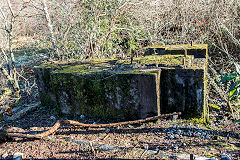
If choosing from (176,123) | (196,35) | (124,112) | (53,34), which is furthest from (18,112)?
(196,35)

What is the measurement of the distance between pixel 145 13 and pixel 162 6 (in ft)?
2.30

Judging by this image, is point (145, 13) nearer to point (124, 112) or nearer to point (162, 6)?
point (162, 6)

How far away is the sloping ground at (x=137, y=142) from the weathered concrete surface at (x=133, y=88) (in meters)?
0.29

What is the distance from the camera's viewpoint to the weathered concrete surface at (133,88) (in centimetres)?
298

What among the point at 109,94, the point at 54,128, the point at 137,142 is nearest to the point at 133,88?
the point at 109,94

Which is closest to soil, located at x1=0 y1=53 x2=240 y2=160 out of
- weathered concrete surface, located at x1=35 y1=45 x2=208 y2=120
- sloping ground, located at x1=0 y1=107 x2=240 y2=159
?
sloping ground, located at x1=0 y1=107 x2=240 y2=159

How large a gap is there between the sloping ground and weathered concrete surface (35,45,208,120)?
29cm

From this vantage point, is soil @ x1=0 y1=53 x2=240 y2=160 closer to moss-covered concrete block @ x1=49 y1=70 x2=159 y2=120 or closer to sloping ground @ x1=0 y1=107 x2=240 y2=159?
sloping ground @ x1=0 y1=107 x2=240 y2=159

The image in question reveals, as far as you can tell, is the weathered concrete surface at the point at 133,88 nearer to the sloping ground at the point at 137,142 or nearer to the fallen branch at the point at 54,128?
the fallen branch at the point at 54,128

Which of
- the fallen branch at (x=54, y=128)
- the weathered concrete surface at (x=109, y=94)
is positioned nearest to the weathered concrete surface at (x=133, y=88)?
the weathered concrete surface at (x=109, y=94)

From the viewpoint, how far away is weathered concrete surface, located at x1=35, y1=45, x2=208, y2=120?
2977 millimetres

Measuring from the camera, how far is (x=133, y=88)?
→ 10.1ft

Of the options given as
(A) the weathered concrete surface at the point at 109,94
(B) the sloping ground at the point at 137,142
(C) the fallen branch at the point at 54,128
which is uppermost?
(A) the weathered concrete surface at the point at 109,94

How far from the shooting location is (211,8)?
20.6 feet
